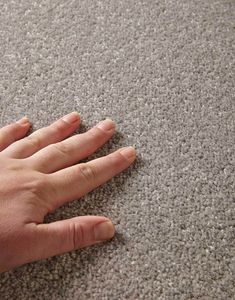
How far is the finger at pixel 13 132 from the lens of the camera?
27.6 inches

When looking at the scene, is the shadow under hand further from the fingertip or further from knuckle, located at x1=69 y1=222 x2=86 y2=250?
the fingertip

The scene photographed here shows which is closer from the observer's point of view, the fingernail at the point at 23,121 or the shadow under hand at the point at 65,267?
the shadow under hand at the point at 65,267

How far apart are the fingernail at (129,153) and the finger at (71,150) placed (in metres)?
0.04

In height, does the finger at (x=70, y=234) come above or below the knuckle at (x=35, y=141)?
below

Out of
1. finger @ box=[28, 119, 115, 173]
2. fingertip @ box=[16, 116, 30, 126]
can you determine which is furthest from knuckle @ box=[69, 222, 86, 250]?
fingertip @ box=[16, 116, 30, 126]

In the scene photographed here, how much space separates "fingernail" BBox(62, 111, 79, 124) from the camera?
728mm

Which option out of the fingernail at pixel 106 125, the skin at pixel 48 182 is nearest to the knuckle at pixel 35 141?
the skin at pixel 48 182

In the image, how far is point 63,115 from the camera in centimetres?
75

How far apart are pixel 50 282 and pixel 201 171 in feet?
1.04

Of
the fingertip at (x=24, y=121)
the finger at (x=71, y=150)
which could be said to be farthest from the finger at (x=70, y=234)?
the fingertip at (x=24, y=121)

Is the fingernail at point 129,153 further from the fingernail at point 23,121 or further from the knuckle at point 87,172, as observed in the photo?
the fingernail at point 23,121

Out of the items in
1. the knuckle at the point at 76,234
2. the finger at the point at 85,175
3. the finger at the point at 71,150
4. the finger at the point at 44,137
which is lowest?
the knuckle at the point at 76,234

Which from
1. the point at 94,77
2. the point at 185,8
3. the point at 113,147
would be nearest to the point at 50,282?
the point at 113,147

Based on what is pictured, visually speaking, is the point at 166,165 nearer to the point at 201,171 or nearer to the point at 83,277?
the point at 201,171
